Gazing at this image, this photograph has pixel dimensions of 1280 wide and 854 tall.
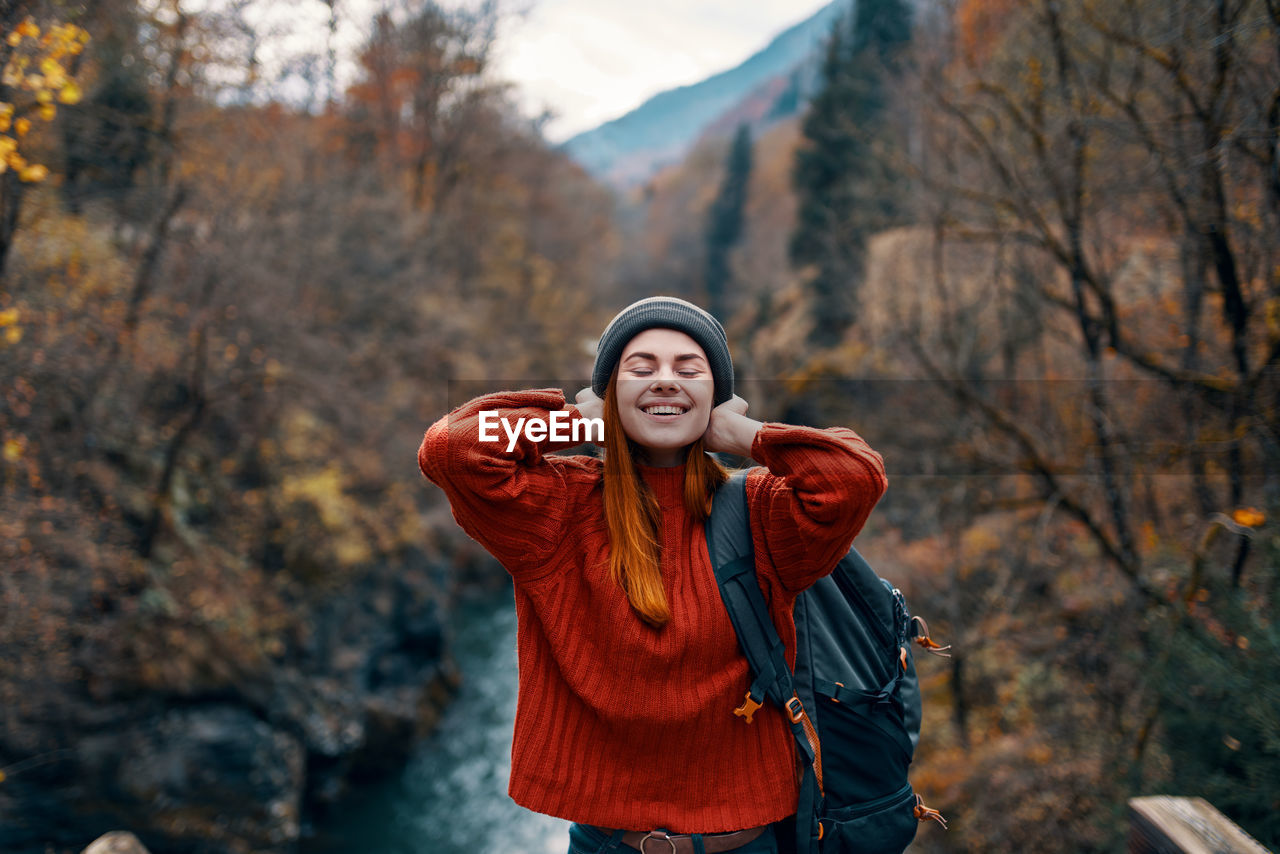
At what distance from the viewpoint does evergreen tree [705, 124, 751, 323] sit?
32.9m

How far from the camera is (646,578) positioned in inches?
57.8

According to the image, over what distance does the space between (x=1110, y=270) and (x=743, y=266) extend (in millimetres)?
22226

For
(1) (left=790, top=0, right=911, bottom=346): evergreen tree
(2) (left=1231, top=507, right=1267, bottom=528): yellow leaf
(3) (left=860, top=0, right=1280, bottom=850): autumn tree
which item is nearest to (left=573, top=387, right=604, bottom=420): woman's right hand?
(3) (left=860, top=0, right=1280, bottom=850): autumn tree

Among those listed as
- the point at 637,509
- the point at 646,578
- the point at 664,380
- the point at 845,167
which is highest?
the point at 845,167

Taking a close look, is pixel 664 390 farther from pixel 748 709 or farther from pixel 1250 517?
pixel 1250 517

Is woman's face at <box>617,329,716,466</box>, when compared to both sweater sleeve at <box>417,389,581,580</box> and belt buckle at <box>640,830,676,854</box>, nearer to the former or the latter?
sweater sleeve at <box>417,389,581,580</box>

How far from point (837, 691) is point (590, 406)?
824 mm

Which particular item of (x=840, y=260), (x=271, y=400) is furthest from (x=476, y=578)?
(x=840, y=260)

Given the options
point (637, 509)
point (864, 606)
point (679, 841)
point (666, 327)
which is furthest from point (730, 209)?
point (679, 841)

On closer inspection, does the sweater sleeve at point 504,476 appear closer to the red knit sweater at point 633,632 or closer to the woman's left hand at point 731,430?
the red knit sweater at point 633,632

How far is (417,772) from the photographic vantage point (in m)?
10.6

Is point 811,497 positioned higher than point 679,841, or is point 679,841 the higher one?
point 811,497

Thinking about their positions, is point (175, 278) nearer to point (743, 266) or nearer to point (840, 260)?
point (840, 260)

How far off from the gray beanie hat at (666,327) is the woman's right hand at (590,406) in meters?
0.02
